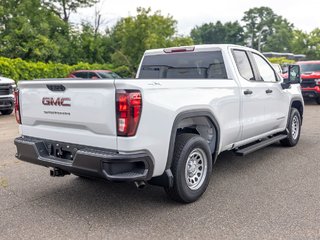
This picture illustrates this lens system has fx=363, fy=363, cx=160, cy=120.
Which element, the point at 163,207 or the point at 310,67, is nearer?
the point at 163,207

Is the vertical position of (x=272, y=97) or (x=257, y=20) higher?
(x=257, y=20)

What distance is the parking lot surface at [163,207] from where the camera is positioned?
11.3 feet

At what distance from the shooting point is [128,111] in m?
3.35

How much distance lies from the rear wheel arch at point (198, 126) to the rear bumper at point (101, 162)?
1.28ft

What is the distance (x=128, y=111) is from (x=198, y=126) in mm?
1499

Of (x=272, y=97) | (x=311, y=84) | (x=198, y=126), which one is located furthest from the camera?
(x=311, y=84)

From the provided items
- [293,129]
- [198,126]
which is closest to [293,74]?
[293,129]

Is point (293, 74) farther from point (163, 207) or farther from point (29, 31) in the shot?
point (29, 31)

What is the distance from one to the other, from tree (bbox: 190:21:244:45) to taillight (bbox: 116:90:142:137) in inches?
3357

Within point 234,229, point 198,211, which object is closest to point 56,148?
point 198,211

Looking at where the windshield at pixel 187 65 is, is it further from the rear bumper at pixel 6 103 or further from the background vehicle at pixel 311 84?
the background vehicle at pixel 311 84

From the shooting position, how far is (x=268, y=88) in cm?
582

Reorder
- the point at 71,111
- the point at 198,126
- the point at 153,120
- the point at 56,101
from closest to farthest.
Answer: the point at 153,120, the point at 71,111, the point at 56,101, the point at 198,126

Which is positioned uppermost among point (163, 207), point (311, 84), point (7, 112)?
point (311, 84)
